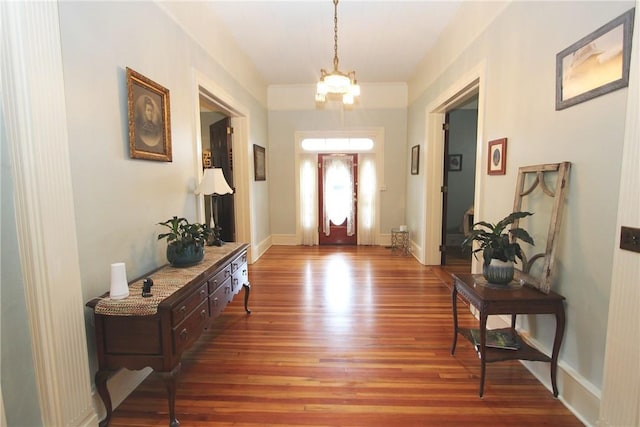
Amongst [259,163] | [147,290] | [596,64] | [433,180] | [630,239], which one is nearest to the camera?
[630,239]

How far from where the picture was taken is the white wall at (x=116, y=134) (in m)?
1.60

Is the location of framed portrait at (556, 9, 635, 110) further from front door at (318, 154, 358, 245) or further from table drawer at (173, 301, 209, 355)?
front door at (318, 154, 358, 245)

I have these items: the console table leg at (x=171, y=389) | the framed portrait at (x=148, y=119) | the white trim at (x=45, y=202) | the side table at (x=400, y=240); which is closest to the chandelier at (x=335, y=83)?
the framed portrait at (x=148, y=119)

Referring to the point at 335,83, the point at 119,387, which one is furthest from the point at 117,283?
the point at 335,83

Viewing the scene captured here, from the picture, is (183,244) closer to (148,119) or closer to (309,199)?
(148,119)

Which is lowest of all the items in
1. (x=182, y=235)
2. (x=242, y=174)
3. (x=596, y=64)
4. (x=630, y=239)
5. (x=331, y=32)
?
(x=182, y=235)

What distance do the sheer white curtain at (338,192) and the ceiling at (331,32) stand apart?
5.62 ft

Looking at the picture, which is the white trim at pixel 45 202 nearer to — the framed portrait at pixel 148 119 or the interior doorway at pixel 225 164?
the framed portrait at pixel 148 119

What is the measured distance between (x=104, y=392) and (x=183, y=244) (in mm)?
963

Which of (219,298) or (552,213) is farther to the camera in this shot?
(219,298)

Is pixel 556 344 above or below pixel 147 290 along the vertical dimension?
below

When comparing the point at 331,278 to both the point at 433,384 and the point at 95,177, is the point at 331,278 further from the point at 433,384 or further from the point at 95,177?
the point at 95,177

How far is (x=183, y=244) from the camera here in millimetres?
2205

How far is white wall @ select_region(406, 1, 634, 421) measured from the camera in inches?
61.0
